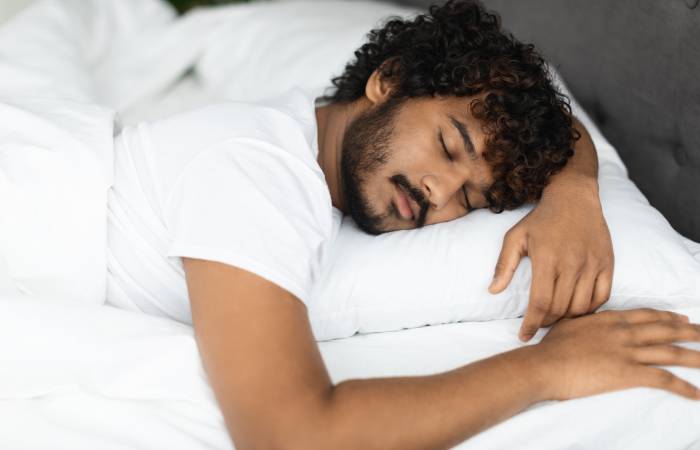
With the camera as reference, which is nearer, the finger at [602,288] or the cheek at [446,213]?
the finger at [602,288]

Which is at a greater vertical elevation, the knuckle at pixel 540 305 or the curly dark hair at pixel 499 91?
the curly dark hair at pixel 499 91

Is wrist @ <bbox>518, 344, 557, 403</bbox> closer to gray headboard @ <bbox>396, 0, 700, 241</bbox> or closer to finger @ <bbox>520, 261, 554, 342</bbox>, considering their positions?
finger @ <bbox>520, 261, 554, 342</bbox>

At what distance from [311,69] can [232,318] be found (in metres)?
1.22

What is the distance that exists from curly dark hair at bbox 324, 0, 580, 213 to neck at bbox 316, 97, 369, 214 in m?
0.13

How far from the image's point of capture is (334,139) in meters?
1.59

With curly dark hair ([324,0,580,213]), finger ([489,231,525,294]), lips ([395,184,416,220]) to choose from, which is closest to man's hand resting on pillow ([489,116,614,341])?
finger ([489,231,525,294])

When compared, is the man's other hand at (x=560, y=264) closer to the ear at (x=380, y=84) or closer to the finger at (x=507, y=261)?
the finger at (x=507, y=261)

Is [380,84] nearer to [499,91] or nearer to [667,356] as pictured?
[499,91]

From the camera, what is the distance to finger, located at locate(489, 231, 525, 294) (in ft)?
4.12

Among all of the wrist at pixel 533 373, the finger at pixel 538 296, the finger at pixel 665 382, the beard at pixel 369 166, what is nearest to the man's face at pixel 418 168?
the beard at pixel 369 166

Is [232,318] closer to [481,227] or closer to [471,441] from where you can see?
[471,441]

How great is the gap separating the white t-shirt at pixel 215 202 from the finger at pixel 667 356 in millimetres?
601

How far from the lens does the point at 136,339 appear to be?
1134 mm

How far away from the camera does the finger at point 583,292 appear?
4.03 ft
